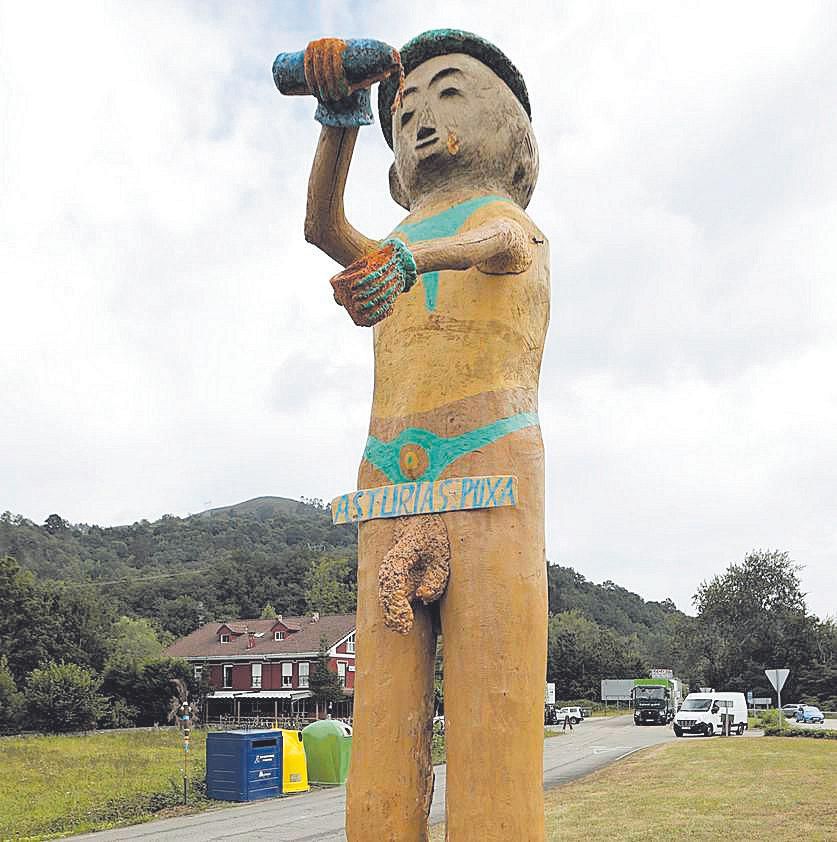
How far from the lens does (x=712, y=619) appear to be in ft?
152

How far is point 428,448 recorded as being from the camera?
330 cm

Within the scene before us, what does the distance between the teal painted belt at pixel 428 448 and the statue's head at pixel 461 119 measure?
972mm

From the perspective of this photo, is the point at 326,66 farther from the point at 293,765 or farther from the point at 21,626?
the point at 21,626

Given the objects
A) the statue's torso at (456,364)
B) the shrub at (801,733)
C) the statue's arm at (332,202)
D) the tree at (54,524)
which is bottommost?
the shrub at (801,733)

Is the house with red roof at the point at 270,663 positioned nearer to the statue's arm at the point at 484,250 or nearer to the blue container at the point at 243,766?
the blue container at the point at 243,766

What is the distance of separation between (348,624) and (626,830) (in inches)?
1125

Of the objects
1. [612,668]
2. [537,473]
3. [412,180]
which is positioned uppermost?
[412,180]

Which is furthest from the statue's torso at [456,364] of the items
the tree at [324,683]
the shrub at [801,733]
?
the tree at [324,683]

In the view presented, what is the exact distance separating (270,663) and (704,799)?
2746 cm

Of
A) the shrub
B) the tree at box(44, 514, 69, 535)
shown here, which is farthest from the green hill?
the shrub

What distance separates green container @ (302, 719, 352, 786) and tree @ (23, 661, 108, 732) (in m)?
14.1

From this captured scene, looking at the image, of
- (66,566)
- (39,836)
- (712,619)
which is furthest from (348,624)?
(66,566)

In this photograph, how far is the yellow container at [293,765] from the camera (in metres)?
13.5

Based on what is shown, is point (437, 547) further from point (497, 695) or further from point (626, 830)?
point (626, 830)
